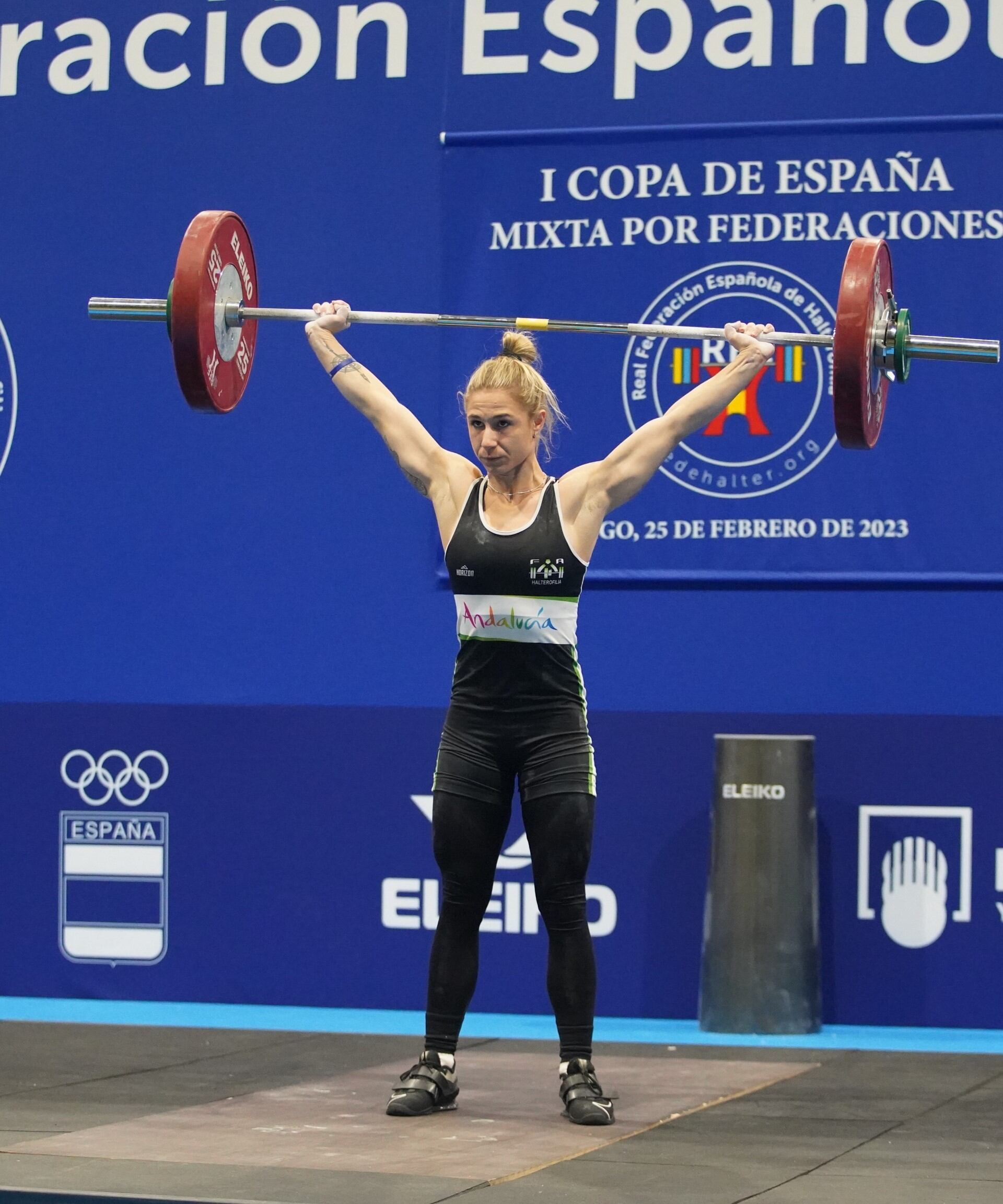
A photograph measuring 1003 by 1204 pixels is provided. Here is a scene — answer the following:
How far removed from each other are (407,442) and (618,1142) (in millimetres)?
1396

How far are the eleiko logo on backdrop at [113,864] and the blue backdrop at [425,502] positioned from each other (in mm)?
10

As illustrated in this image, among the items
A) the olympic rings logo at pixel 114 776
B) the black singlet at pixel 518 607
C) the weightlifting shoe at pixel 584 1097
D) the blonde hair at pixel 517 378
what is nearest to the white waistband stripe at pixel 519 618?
the black singlet at pixel 518 607

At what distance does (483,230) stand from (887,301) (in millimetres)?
1519

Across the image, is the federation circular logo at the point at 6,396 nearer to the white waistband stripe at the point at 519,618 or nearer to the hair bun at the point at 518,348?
Answer: the hair bun at the point at 518,348

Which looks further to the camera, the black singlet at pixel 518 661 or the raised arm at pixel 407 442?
the raised arm at pixel 407 442

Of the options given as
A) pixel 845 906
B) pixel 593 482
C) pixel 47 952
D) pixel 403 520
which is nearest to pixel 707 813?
pixel 845 906

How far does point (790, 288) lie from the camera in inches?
191

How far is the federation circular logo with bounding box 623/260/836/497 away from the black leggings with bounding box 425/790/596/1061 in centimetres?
155

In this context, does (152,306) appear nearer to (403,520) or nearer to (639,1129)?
(403,520)

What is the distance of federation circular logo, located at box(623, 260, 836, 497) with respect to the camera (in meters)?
4.82

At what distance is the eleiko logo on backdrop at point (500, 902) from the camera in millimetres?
4914

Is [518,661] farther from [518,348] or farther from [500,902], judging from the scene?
[500,902]

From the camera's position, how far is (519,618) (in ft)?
11.5

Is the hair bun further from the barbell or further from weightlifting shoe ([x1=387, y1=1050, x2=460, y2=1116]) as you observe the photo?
weightlifting shoe ([x1=387, y1=1050, x2=460, y2=1116])
